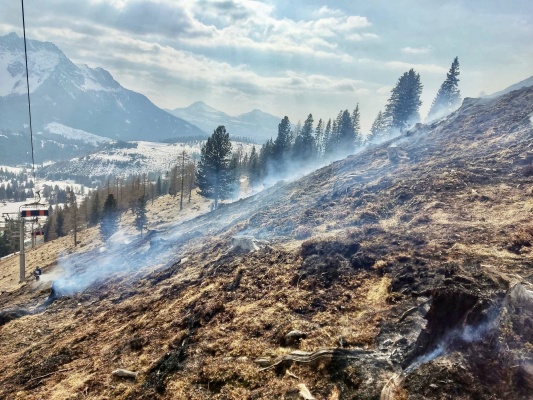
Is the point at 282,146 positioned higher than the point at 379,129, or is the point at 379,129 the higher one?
the point at 379,129

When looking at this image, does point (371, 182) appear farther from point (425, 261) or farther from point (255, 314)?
point (255, 314)

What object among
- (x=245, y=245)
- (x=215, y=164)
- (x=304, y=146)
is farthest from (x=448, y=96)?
(x=245, y=245)

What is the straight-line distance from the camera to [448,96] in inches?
3199

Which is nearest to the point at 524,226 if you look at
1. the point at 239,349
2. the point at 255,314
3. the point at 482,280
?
the point at 482,280

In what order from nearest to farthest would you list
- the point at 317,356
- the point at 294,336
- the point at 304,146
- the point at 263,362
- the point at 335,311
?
the point at 317,356 → the point at 263,362 → the point at 294,336 → the point at 335,311 → the point at 304,146

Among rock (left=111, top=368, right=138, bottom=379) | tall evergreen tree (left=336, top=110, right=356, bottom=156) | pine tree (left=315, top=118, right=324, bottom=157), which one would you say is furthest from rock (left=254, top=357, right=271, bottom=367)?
pine tree (left=315, top=118, right=324, bottom=157)

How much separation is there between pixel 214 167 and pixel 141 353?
152 ft

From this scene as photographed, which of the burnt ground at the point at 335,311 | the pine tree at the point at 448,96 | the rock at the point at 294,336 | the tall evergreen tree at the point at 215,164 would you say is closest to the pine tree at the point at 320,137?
the pine tree at the point at 448,96

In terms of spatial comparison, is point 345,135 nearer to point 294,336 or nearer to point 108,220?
point 108,220

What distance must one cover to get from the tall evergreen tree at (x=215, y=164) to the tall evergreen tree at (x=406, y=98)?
37.3m

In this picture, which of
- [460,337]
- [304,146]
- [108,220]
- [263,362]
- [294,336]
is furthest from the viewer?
[304,146]

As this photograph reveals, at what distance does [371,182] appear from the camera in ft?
95.8

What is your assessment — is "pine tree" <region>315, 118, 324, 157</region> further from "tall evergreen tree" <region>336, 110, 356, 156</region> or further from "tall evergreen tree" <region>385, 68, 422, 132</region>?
"tall evergreen tree" <region>385, 68, 422, 132</region>

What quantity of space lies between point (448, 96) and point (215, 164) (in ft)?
213
